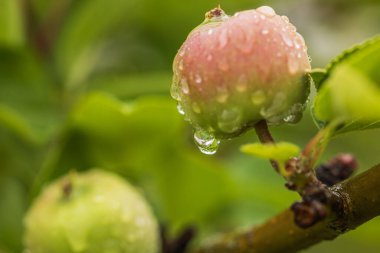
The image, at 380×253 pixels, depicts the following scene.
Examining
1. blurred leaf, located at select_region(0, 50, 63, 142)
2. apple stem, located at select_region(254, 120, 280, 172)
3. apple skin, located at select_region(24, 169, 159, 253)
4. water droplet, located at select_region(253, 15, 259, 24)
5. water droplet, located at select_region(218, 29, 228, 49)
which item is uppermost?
water droplet, located at select_region(253, 15, 259, 24)

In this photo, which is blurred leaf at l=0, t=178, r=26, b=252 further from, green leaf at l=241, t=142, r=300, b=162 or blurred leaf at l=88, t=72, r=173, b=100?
green leaf at l=241, t=142, r=300, b=162

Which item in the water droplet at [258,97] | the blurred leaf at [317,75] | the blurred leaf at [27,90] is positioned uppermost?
the blurred leaf at [317,75]

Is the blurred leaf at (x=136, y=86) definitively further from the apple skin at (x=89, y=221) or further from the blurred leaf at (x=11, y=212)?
the apple skin at (x=89, y=221)

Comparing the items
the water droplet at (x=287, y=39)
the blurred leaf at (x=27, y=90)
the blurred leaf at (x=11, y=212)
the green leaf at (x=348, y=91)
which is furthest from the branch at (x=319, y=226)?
the blurred leaf at (x=27, y=90)

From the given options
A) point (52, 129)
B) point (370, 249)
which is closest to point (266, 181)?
point (52, 129)

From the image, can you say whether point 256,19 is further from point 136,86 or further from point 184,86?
point 136,86

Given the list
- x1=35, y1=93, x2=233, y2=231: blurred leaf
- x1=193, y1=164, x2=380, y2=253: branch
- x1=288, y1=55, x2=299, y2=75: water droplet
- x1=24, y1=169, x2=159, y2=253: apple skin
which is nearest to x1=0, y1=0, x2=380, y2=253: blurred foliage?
x1=35, y1=93, x2=233, y2=231: blurred leaf

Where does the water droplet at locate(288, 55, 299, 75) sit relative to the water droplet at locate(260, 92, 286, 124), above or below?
above
